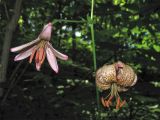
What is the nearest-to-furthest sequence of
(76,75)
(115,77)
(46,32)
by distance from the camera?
(46,32), (115,77), (76,75)

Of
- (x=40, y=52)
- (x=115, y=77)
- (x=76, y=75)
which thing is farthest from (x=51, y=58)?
(x=76, y=75)

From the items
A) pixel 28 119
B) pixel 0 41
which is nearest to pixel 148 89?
pixel 28 119

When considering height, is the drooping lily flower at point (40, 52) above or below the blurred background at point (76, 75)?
above

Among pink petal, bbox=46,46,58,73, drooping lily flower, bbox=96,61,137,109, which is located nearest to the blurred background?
drooping lily flower, bbox=96,61,137,109

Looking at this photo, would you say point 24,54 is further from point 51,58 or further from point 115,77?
point 115,77

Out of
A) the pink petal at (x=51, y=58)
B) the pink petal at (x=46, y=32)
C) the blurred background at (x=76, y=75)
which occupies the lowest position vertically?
the blurred background at (x=76, y=75)

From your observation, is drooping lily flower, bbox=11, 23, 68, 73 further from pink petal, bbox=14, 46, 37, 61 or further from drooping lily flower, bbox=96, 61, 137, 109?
drooping lily flower, bbox=96, 61, 137, 109

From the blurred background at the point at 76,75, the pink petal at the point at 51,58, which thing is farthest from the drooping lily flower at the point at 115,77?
the blurred background at the point at 76,75

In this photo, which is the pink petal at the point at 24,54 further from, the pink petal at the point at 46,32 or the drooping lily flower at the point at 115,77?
the drooping lily flower at the point at 115,77
